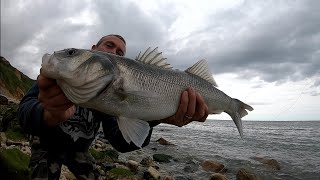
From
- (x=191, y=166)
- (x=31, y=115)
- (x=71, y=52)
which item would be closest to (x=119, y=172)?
(x=191, y=166)

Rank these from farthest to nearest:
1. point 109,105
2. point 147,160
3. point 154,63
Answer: point 147,160
point 154,63
point 109,105

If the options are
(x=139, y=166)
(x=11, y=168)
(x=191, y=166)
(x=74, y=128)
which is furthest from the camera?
(x=191, y=166)

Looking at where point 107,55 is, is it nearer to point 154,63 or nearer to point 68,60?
point 68,60

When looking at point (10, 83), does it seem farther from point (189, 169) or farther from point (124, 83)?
point (124, 83)

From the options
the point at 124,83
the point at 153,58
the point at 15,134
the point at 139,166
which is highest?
the point at 153,58

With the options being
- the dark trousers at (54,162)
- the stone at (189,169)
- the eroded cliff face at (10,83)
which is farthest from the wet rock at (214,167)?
the eroded cliff face at (10,83)

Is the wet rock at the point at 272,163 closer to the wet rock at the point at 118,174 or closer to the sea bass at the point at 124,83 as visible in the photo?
the wet rock at the point at 118,174

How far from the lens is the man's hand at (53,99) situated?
3355mm

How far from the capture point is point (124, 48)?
19.6 feet

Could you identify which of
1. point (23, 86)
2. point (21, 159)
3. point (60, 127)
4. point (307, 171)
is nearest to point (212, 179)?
point (307, 171)

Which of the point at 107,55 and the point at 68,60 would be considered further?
the point at 107,55

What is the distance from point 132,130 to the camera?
3.75m

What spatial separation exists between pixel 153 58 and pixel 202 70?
1140 mm

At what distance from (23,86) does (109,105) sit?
3971 cm
